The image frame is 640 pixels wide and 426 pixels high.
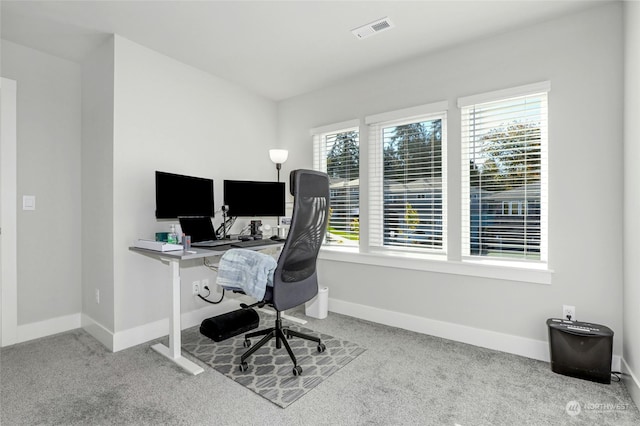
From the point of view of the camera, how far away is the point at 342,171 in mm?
3568

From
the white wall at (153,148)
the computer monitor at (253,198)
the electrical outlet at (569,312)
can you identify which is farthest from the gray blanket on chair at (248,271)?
the electrical outlet at (569,312)

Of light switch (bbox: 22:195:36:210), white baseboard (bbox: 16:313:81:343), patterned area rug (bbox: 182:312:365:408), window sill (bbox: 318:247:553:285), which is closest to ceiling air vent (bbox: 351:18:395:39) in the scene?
window sill (bbox: 318:247:553:285)

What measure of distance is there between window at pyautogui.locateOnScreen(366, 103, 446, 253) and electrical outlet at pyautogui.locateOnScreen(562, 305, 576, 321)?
957 millimetres

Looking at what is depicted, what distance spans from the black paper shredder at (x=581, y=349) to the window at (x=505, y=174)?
535 millimetres

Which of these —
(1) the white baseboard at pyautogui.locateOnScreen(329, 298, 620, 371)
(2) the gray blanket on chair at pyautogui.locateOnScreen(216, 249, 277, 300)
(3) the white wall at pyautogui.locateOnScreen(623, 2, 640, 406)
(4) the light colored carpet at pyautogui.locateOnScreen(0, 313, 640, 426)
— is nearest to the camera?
(4) the light colored carpet at pyautogui.locateOnScreen(0, 313, 640, 426)

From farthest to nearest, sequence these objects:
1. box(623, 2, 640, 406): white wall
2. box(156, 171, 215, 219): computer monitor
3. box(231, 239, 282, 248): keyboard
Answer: box(231, 239, 282, 248): keyboard, box(156, 171, 215, 219): computer monitor, box(623, 2, 640, 406): white wall

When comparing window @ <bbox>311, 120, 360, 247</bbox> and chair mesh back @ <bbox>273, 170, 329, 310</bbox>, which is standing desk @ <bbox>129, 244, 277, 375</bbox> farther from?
window @ <bbox>311, 120, 360, 247</bbox>

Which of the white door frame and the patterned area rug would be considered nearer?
the patterned area rug

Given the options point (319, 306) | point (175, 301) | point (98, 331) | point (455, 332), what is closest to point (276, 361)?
point (175, 301)

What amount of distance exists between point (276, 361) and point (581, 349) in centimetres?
203

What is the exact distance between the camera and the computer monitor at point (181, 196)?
251 centimetres

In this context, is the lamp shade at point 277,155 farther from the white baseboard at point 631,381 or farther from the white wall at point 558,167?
the white baseboard at point 631,381

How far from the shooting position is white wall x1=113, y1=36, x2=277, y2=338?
2602 mm

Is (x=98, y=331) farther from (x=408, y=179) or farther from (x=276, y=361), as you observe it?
(x=408, y=179)
